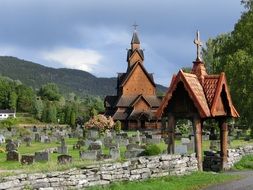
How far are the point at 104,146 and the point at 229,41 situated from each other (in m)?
19.7

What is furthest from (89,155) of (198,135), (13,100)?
(13,100)

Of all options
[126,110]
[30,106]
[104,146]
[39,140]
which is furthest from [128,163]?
[30,106]

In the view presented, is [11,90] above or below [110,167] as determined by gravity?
above

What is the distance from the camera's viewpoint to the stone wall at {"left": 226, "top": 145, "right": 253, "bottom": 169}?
23.8 meters

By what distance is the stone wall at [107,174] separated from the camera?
44.9 ft

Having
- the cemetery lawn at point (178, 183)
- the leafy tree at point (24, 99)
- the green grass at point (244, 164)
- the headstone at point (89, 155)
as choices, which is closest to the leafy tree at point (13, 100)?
the leafy tree at point (24, 99)

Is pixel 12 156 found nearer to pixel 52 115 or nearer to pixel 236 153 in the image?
pixel 236 153

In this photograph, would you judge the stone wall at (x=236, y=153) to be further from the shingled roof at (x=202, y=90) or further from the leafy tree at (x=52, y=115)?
the leafy tree at (x=52, y=115)

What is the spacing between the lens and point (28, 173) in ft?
45.5

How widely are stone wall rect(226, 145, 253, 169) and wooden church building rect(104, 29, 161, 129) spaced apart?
173 ft

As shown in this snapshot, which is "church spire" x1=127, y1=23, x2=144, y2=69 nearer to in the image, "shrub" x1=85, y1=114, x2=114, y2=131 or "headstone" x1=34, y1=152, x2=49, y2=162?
"shrub" x1=85, y1=114, x2=114, y2=131

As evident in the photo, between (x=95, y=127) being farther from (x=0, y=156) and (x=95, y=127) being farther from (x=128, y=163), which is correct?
(x=128, y=163)

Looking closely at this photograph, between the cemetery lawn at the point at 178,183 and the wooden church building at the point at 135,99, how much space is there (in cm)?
6000

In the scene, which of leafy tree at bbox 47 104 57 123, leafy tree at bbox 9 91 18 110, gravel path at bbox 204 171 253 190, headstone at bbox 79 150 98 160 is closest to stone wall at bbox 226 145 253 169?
gravel path at bbox 204 171 253 190
